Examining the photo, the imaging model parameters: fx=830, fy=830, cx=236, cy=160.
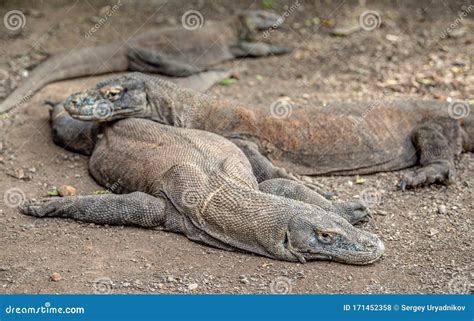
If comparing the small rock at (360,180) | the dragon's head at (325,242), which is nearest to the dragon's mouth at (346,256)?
the dragon's head at (325,242)

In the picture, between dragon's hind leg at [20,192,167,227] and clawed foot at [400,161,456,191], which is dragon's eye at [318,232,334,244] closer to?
dragon's hind leg at [20,192,167,227]

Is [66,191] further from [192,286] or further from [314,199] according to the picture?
[314,199]

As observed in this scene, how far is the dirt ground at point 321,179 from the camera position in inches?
233

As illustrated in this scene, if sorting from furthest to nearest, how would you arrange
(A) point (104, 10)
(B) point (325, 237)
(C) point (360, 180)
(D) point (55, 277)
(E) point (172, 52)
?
(A) point (104, 10)
(E) point (172, 52)
(C) point (360, 180)
(B) point (325, 237)
(D) point (55, 277)

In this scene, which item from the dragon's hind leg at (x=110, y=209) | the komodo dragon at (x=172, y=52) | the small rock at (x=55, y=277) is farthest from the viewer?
the komodo dragon at (x=172, y=52)

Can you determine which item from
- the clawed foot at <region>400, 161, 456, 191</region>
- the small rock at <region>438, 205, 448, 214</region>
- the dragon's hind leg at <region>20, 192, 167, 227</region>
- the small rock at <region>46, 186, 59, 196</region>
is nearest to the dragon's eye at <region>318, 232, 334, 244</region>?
the dragon's hind leg at <region>20, 192, 167, 227</region>

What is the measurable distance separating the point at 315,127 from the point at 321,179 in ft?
1.67

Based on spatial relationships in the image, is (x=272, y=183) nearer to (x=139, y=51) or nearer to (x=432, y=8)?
(x=139, y=51)

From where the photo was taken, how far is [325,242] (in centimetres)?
602

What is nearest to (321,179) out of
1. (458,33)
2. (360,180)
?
(360,180)

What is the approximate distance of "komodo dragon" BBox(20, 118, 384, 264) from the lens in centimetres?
606

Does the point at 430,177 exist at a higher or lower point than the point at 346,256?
higher

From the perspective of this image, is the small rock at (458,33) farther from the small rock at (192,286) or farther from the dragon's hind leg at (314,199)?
the small rock at (192,286)

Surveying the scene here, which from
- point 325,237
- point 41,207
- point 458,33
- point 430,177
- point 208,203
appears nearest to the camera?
point 325,237
